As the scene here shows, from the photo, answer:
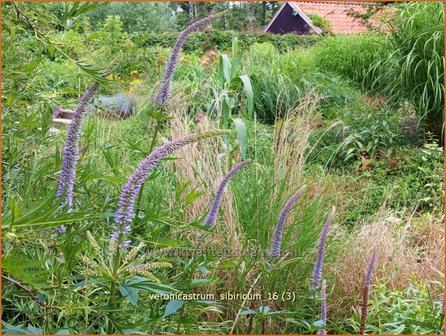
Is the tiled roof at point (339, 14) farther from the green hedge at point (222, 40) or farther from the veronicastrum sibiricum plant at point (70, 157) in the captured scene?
the veronicastrum sibiricum plant at point (70, 157)

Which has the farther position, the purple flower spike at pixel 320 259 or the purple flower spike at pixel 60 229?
the purple flower spike at pixel 320 259

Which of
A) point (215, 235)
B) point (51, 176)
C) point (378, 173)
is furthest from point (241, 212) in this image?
point (378, 173)

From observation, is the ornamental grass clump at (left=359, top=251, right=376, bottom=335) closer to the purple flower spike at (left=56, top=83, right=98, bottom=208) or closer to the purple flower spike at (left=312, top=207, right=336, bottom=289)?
the purple flower spike at (left=312, top=207, right=336, bottom=289)

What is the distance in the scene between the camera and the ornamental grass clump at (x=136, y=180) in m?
0.86

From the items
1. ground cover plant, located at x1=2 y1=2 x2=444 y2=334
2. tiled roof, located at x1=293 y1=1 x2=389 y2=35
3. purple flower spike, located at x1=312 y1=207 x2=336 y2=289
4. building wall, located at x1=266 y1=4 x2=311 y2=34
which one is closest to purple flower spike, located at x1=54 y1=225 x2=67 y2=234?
ground cover plant, located at x1=2 y1=2 x2=444 y2=334

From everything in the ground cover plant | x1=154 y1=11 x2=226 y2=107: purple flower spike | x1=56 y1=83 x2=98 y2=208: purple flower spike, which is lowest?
the ground cover plant

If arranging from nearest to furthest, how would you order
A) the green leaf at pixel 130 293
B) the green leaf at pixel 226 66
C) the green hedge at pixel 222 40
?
the green leaf at pixel 130 293, the green leaf at pixel 226 66, the green hedge at pixel 222 40

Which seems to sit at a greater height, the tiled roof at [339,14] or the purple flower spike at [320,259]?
the tiled roof at [339,14]

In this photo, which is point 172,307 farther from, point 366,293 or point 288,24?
point 288,24

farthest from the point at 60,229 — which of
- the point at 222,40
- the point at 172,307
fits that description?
the point at 222,40

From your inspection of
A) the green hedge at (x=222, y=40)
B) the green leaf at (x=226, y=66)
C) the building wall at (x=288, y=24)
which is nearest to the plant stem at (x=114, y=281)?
the green leaf at (x=226, y=66)

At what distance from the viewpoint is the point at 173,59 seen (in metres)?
1.12

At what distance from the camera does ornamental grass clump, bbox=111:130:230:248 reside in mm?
859

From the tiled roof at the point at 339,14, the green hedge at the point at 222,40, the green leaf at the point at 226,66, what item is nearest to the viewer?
the green leaf at the point at 226,66
